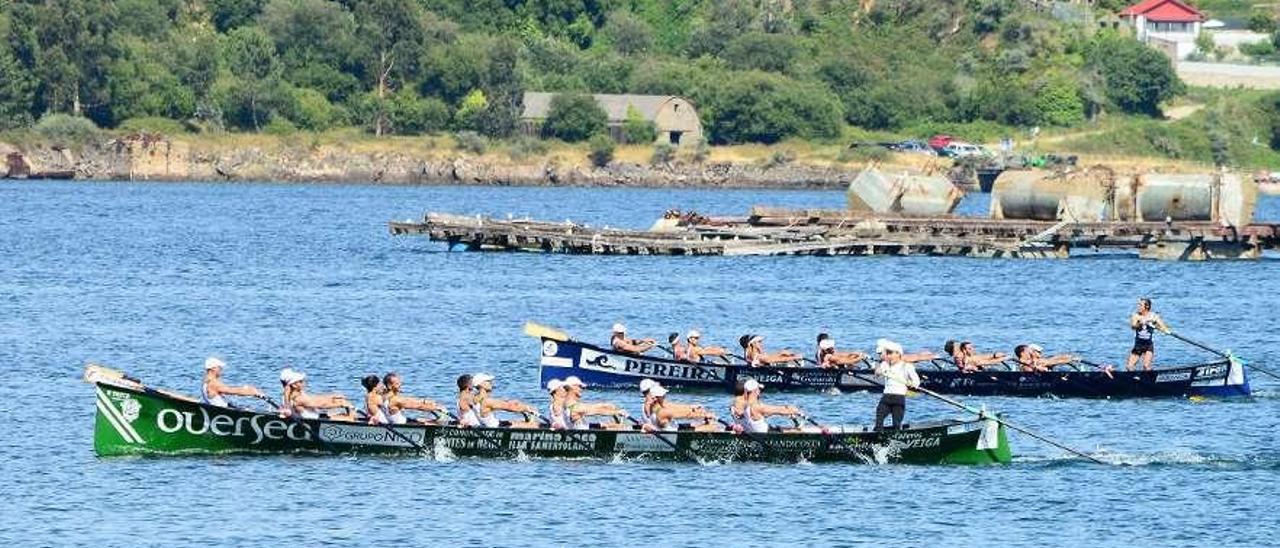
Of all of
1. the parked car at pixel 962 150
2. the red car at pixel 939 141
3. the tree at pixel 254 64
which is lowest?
the parked car at pixel 962 150

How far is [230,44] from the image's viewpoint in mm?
197875

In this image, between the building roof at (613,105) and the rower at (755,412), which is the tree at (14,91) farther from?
the rower at (755,412)

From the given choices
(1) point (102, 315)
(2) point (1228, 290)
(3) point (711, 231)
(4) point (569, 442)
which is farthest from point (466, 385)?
(3) point (711, 231)

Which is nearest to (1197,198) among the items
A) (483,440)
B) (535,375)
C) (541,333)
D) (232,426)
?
(535,375)

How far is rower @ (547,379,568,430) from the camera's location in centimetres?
Result: 4706

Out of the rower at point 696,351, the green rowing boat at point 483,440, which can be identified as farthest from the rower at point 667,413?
the rower at point 696,351

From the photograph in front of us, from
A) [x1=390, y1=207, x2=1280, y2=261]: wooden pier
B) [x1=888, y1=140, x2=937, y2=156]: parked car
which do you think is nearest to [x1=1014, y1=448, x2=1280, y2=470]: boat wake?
[x1=390, y1=207, x2=1280, y2=261]: wooden pier

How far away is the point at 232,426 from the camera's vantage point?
154 feet

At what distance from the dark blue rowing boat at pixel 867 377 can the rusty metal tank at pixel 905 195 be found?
52.3 m

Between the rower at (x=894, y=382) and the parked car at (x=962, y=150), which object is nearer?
the rower at (x=894, y=382)

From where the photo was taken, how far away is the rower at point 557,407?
47.1 metres

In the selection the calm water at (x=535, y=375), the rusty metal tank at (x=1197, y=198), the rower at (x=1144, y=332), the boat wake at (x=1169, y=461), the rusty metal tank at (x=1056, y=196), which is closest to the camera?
the calm water at (x=535, y=375)

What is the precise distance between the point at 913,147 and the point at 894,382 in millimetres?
143854

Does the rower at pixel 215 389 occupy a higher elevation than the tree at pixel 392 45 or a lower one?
lower
